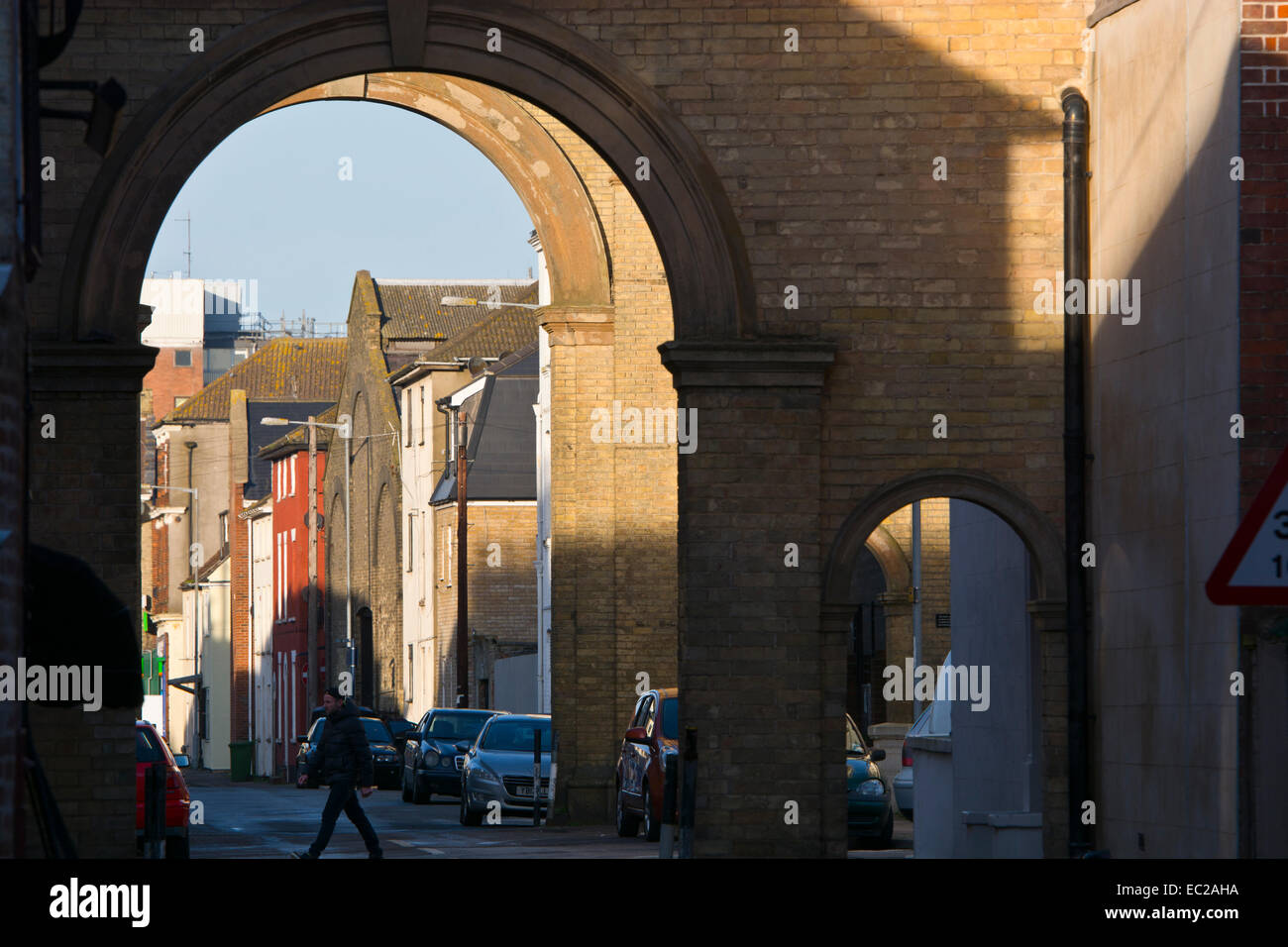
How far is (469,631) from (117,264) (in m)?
33.8

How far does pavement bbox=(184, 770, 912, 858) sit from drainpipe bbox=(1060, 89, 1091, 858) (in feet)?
16.9

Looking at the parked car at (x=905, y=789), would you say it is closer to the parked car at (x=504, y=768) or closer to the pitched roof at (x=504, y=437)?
the parked car at (x=504, y=768)

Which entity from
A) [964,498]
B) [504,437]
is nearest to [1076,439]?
[964,498]

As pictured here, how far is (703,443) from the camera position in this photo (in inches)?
669

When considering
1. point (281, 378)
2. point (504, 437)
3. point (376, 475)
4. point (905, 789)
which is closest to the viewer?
point (905, 789)

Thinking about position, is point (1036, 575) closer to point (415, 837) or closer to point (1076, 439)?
point (1076, 439)

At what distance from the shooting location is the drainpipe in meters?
16.8

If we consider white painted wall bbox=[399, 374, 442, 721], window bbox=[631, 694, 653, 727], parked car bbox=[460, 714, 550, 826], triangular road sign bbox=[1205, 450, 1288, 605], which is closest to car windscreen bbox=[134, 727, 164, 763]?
window bbox=[631, 694, 653, 727]

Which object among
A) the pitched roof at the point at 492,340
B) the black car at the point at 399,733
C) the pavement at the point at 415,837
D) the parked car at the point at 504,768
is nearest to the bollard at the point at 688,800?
the pavement at the point at 415,837

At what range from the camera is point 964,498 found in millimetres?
17328

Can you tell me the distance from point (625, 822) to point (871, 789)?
2.96 m

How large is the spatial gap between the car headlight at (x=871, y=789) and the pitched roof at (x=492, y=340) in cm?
3174

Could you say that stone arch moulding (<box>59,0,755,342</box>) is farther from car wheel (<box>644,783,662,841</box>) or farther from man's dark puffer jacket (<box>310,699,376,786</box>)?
car wheel (<box>644,783,662,841</box>)
